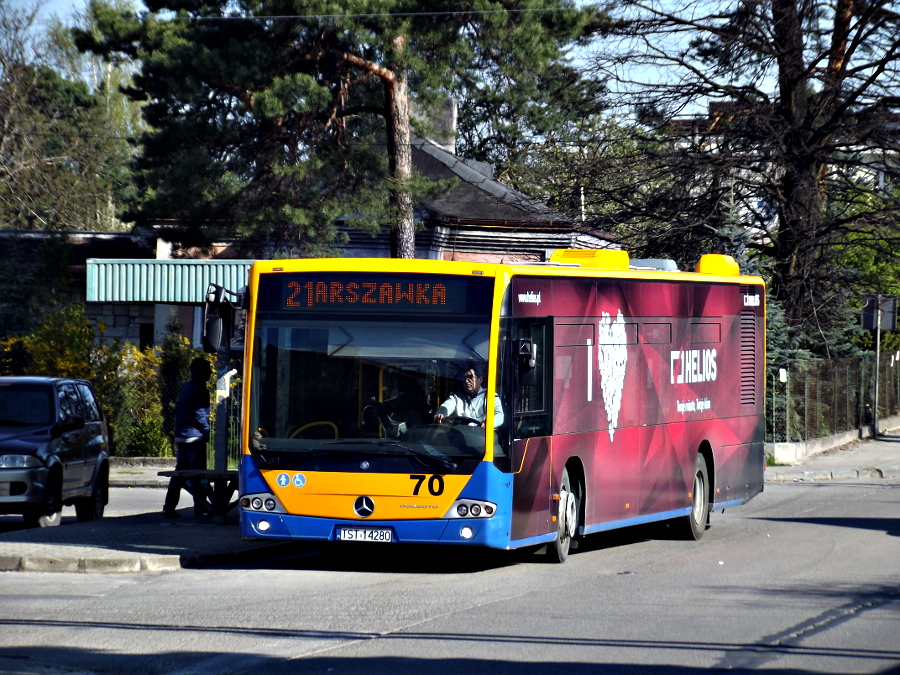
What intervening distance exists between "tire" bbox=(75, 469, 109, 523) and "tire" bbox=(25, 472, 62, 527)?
0.77m

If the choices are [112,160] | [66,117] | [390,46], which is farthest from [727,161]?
[112,160]

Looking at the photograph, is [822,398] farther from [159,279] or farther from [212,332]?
[212,332]

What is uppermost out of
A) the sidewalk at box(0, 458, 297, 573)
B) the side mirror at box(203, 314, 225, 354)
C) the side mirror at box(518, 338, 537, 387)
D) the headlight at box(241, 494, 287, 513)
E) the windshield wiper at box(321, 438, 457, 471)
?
the side mirror at box(203, 314, 225, 354)

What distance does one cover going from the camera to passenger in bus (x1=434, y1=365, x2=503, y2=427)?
11.2 m

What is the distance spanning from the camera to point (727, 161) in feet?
89.8

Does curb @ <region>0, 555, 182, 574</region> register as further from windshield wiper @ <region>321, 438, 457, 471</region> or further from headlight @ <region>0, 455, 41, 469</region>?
headlight @ <region>0, 455, 41, 469</region>

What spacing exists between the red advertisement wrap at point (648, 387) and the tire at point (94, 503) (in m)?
6.65

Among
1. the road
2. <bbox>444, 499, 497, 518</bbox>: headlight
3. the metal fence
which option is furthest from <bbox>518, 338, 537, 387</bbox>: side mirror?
the metal fence

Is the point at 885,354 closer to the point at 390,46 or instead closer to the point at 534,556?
the point at 390,46

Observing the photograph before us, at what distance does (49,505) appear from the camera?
576 inches

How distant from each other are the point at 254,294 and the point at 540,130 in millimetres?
26068

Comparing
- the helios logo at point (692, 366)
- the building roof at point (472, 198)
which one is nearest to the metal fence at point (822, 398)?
the building roof at point (472, 198)

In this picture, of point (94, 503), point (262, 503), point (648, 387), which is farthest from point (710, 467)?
point (94, 503)

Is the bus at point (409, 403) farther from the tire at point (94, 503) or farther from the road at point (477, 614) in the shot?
the tire at point (94, 503)
